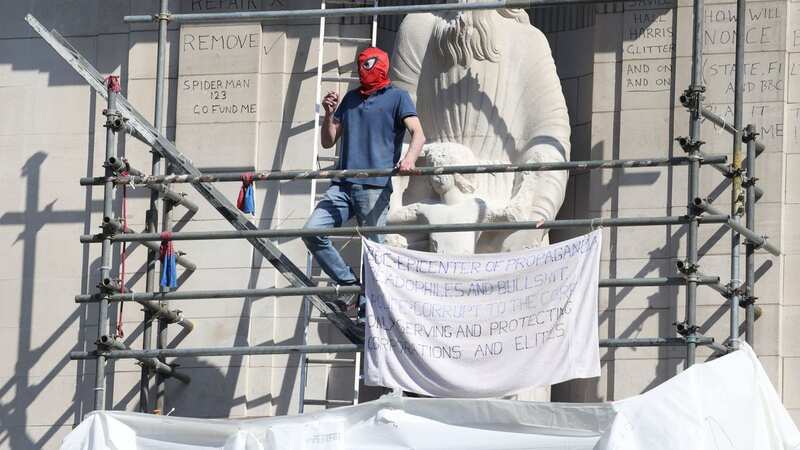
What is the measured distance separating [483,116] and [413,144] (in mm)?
1947

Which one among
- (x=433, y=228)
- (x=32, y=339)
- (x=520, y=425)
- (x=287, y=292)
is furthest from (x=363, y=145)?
(x=32, y=339)

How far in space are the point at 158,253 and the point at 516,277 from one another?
11.5ft

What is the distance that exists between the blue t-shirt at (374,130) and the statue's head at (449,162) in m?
0.64

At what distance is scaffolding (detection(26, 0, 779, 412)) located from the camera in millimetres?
17328

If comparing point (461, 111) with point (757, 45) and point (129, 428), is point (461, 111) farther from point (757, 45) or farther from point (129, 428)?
point (129, 428)

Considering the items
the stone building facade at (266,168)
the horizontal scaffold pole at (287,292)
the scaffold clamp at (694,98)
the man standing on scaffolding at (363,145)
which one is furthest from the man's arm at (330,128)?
the scaffold clamp at (694,98)

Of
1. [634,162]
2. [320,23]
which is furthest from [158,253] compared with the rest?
[634,162]

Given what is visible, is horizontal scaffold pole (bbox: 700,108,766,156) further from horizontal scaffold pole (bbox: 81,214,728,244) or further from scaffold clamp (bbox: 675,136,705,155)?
horizontal scaffold pole (bbox: 81,214,728,244)

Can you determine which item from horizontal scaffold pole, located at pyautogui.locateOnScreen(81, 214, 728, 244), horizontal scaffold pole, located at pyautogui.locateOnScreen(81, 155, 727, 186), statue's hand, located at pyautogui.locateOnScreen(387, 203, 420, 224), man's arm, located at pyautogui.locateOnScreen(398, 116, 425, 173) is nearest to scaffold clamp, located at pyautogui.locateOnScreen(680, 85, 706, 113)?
horizontal scaffold pole, located at pyautogui.locateOnScreen(81, 155, 727, 186)

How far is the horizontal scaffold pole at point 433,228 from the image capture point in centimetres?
1725

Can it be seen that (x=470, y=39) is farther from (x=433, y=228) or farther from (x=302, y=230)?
(x=302, y=230)

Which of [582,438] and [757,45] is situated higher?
[757,45]

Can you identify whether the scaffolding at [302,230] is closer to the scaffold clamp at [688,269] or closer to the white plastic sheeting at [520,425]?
the scaffold clamp at [688,269]

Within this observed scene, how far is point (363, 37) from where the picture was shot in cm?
2081
